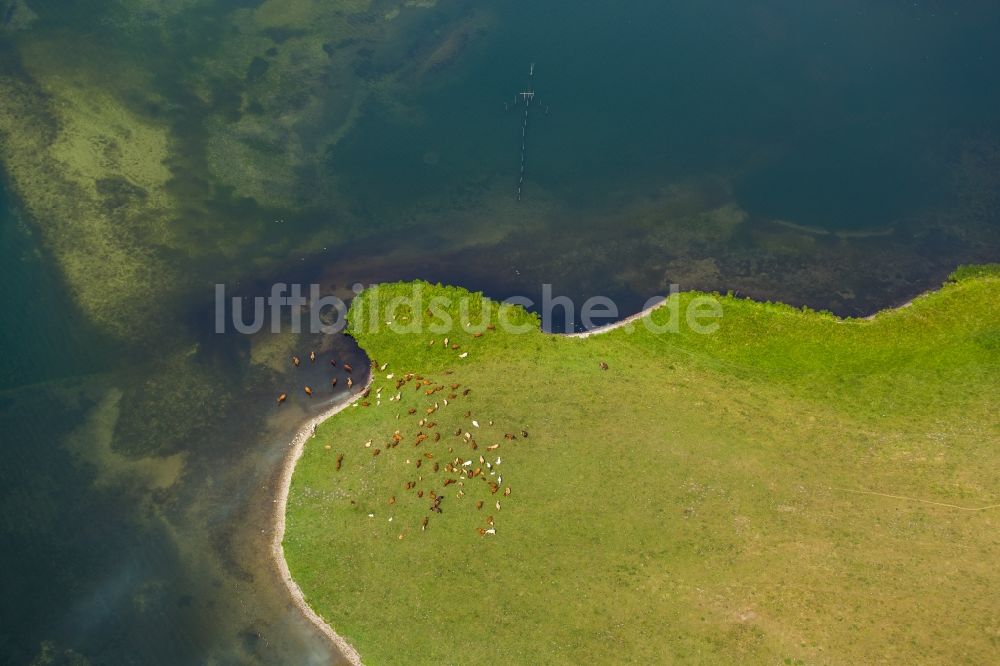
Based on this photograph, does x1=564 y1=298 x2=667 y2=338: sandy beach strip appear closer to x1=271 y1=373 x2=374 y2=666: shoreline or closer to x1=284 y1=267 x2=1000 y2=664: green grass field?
x1=284 y1=267 x2=1000 y2=664: green grass field

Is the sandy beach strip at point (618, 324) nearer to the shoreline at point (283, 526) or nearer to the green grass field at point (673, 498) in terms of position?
the green grass field at point (673, 498)

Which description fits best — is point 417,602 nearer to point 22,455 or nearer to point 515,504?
point 515,504

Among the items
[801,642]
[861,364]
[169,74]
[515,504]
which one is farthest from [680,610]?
[169,74]

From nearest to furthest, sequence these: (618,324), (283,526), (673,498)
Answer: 1. (673,498)
2. (283,526)
3. (618,324)

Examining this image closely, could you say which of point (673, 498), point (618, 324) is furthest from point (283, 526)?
point (618, 324)

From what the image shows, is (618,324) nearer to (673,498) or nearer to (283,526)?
(673,498)

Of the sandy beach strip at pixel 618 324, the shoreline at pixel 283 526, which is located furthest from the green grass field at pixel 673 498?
the sandy beach strip at pixel 618 324
